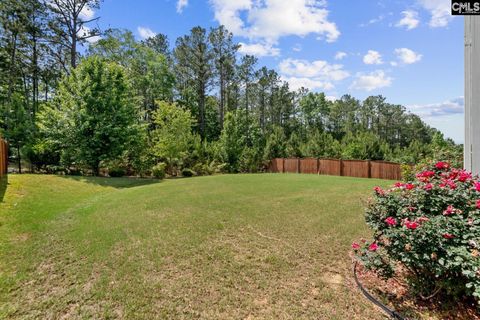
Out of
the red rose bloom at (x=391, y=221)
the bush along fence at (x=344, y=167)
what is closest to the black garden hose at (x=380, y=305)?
the red rose bloom at (x=391, y=221)

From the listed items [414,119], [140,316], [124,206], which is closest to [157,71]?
[124,206]

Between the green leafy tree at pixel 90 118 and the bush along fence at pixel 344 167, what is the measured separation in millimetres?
12445

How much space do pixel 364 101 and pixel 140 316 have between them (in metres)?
53.1

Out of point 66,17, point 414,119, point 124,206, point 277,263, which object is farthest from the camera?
point 414,119

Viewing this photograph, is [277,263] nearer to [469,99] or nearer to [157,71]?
[469,99]

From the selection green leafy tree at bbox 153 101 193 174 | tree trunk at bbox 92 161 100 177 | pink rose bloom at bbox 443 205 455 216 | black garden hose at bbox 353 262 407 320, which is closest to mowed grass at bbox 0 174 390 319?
black garden hose at bbox 353 262 407 320

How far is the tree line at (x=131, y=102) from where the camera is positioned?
13.8 meters

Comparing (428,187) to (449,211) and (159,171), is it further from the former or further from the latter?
(159,171)

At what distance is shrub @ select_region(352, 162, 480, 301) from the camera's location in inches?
97.2

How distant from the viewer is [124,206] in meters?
7.12

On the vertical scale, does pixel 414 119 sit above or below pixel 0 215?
above

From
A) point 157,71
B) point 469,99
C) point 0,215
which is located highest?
point 157,71

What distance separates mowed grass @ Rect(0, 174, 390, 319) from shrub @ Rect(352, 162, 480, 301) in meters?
0.68

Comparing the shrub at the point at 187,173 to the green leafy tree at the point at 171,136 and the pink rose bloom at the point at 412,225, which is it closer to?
the green leafy tree at the point at 171,136
